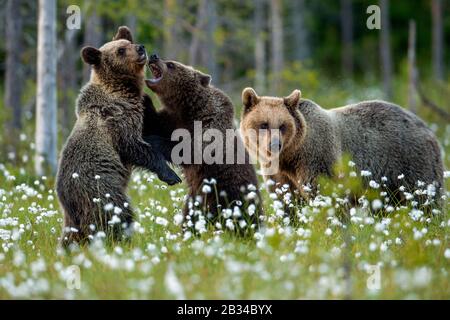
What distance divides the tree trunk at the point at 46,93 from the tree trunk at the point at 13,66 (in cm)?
151

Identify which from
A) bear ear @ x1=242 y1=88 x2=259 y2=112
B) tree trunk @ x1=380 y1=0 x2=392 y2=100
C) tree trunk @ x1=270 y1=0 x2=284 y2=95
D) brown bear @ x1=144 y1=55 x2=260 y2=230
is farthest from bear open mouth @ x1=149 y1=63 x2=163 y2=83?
tree trunk @ x1=380 y1=0 x2=392 y2=100

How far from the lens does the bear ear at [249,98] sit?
690 centimetres

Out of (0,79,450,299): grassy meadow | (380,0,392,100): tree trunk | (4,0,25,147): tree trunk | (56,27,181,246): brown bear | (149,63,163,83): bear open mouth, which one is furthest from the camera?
(380,0,392,100): tree trunk

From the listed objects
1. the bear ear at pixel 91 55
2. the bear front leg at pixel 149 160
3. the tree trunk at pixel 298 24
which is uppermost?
the tree trunk at pixel 298 24

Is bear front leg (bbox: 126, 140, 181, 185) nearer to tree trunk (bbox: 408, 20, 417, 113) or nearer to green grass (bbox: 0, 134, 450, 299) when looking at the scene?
green grass (bbox: 0, 134, 450, 299)

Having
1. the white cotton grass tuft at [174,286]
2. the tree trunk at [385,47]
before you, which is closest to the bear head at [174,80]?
the white cotton grass tuft at [174,286]

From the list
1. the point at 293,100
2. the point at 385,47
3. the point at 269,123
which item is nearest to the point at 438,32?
the point at 385,47

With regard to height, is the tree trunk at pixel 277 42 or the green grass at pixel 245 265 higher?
the tree trunk at pixel 277 42

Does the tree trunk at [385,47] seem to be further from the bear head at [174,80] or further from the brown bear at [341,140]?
the bear head at [174,80]

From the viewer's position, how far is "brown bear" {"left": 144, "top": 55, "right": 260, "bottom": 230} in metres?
6.30

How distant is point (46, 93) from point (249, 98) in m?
3.41

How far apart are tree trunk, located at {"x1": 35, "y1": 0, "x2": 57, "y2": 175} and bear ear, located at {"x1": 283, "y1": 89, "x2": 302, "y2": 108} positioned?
11.9 feet

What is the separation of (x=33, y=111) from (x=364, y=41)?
19649 mm
